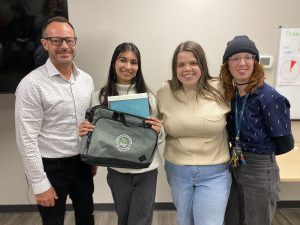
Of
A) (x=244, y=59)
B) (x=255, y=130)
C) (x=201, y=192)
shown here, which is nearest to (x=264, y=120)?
(x=255, y=130)

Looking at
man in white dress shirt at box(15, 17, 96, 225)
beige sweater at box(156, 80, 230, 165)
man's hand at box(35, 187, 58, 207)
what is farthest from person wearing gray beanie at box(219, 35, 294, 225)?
man's hand at box(35, 187, 58, 207)

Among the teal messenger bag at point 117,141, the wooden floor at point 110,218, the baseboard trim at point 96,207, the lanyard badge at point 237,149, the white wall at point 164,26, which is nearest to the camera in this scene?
the teal messenger bag at point 117,141

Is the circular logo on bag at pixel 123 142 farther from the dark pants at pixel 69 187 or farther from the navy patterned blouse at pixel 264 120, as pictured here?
the navy patterned blouse at pixel 264 120

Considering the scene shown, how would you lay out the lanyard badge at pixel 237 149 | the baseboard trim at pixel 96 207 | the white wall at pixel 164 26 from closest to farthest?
1. the lanyard badge at pixel 237 149
2. the white wall at pixel 164 26
3. the baseboard trim at pixel 96 207

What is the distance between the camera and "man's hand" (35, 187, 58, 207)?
58.9 inches

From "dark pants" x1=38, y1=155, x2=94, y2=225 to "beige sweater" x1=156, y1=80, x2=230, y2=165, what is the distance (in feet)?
1.93

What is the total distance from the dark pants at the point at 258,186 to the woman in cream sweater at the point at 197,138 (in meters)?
0.12

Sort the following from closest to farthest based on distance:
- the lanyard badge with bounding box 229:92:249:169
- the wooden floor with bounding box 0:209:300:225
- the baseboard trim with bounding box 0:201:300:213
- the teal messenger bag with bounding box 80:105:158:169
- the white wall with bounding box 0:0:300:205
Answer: the teal messenger bag with bounding box 80:105:158:169, the lanyard badge with bounding box 229:92:249:169, the white wall with bounding box 0:0:300:205, the wooden floor with bounding box 0:209:300:225, the baseboard trim with bounding box 0:201:300:213

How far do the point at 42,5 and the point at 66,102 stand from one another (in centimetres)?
103

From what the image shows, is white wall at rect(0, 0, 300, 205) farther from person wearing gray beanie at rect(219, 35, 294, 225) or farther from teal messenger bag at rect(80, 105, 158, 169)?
teal messenger bag at rect(80, 105, 158, 169)

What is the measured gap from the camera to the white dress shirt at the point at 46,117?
57.0 inches

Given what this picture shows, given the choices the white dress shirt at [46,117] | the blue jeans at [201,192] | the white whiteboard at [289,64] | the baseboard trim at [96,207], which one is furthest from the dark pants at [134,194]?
the white whiteboard at [289,64]

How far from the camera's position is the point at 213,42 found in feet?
8.02

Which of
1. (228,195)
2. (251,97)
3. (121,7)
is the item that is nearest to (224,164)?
(228,195)
